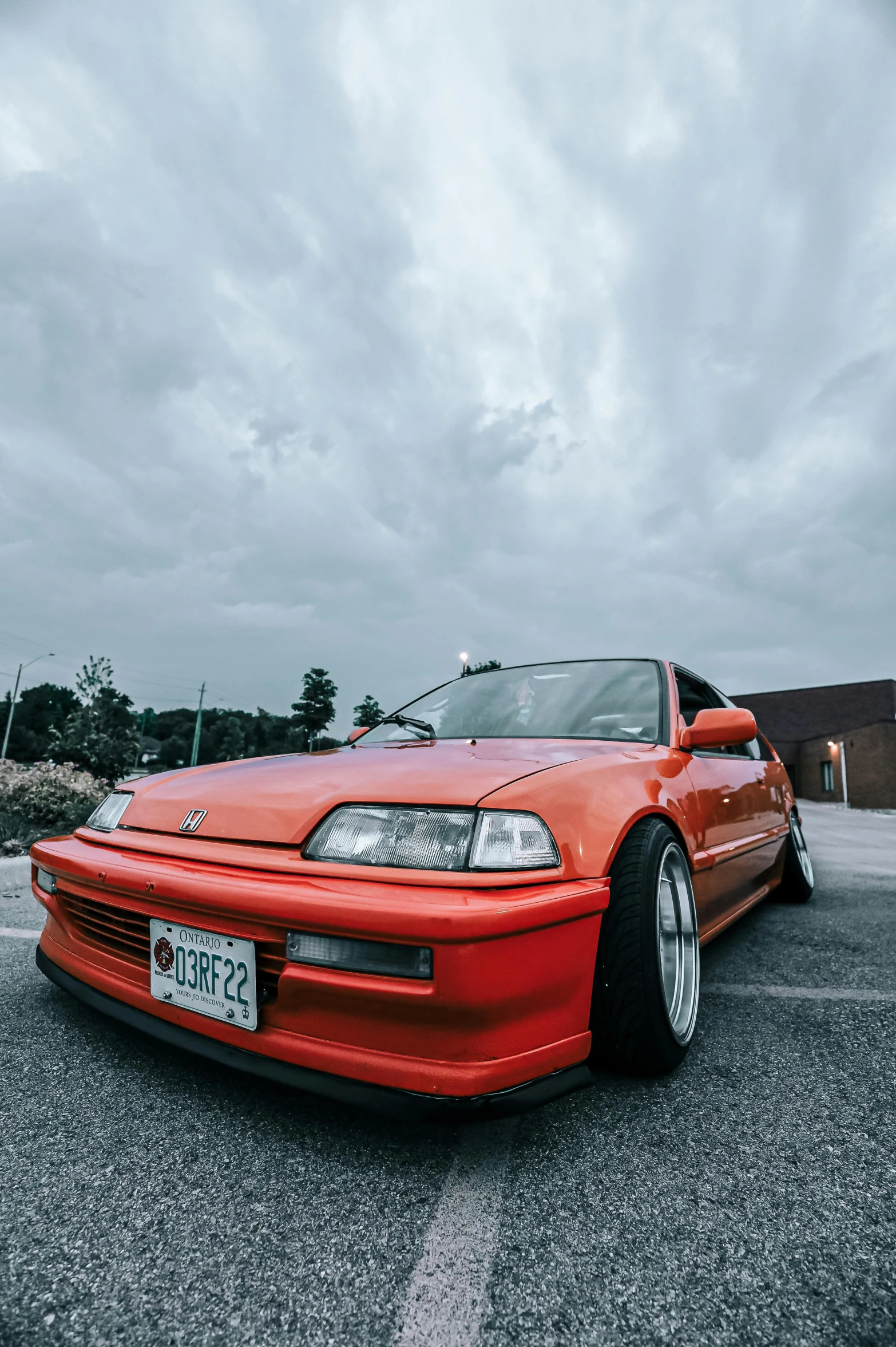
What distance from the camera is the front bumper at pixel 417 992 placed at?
120cm

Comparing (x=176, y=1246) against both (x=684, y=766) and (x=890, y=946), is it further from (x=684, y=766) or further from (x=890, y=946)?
(x=890, y=946)

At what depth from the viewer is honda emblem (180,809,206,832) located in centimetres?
167

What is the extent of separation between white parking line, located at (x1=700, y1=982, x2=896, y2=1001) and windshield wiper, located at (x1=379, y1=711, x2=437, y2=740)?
1.37m

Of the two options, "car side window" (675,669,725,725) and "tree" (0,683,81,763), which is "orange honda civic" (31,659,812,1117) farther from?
"tree" (0,683,81,763)

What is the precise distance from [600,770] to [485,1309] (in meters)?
1.06

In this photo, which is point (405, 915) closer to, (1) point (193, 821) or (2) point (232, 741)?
(1) point (193, 821)

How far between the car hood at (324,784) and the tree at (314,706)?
5458cm

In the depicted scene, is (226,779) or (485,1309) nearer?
(485,1309)

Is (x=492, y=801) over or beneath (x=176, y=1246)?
over

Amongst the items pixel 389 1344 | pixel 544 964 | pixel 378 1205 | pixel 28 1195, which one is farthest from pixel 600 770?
pixel 28 1195

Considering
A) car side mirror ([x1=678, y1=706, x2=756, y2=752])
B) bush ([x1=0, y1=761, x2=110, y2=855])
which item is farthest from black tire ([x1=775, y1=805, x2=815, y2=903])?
bush ([x1=0, y1=761, x2=110, y2=855])

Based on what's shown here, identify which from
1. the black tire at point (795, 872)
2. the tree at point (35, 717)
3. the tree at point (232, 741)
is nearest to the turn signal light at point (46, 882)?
the black tire at point (795, 872)

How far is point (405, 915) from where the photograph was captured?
1.20m

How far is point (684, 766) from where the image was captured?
2.24 metres
